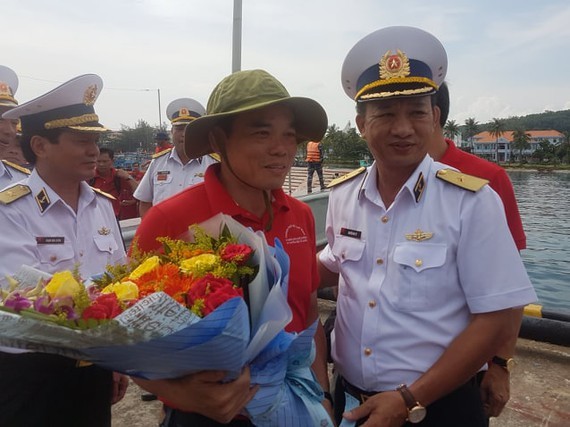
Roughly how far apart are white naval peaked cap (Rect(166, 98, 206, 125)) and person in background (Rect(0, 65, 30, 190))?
1.63 metres

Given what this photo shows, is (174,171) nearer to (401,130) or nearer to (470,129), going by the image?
(401,130)

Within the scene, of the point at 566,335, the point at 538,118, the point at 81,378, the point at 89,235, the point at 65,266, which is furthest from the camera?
the point at 538,118

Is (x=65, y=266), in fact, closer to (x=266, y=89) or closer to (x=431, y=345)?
(x=266, y=89)

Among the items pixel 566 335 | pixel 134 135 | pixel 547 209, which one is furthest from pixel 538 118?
pixel 566 335

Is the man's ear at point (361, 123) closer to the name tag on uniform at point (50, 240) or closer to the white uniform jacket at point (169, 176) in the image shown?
the name tag on uniform at point (50, 240)

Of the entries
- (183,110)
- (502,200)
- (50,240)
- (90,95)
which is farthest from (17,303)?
(183,110)

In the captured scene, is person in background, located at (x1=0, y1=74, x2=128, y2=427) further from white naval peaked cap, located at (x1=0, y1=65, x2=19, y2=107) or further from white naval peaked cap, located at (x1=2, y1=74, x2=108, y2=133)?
white naval peaked cap, located at (x1=0, y1=65, x2=19, y2=107)

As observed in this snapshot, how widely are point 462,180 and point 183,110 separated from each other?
441 cm

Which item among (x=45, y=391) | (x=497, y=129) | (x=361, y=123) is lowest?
(x=45, y=391)

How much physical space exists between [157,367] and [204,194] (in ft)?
2.40

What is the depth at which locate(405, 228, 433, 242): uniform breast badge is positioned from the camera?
166cm

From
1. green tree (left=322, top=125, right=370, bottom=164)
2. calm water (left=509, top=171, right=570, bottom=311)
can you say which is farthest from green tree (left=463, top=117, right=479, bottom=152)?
calm water (left=509, top=171, right=570, bottom=311)

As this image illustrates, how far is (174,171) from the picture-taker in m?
5.25

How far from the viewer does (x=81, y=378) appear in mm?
2057
